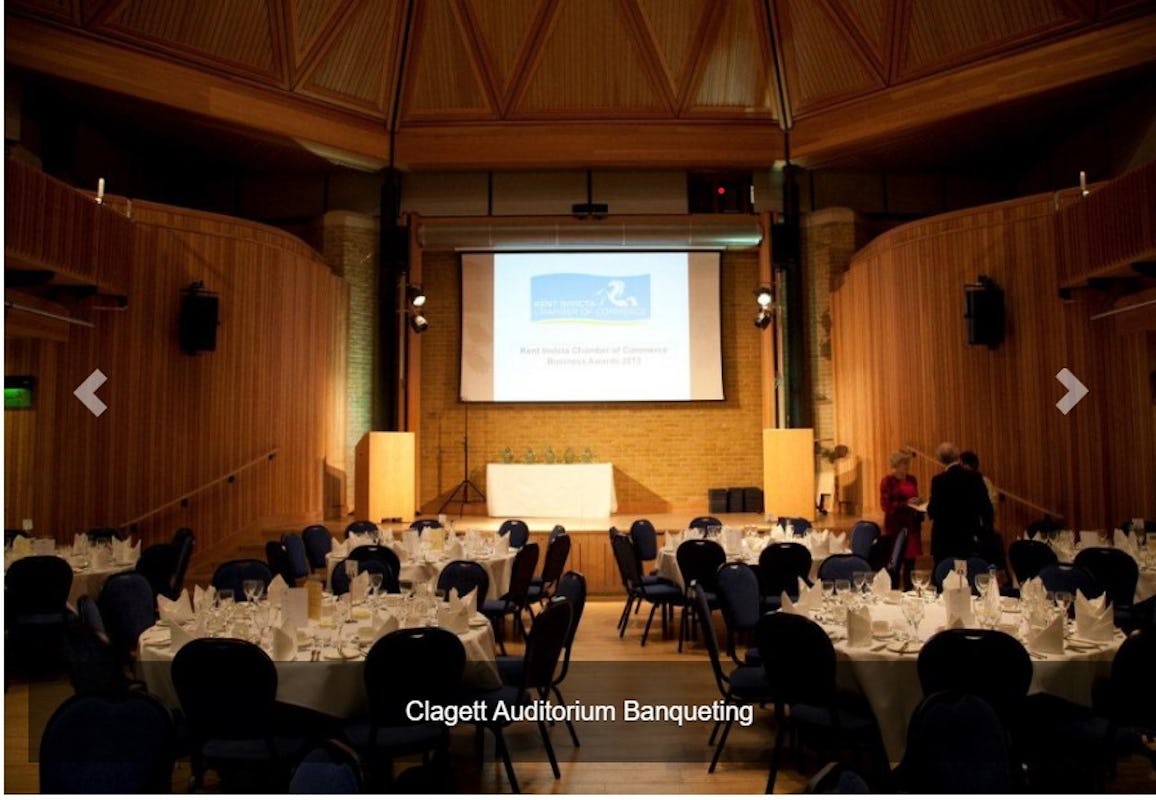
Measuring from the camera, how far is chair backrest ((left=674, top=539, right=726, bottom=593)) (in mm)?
7047

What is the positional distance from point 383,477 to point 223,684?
8.19 metres

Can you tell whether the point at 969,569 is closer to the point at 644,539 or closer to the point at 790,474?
the point at 644,539

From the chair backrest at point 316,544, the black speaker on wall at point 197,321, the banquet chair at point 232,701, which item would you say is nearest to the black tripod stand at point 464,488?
the black speaker on wall at point 197,321

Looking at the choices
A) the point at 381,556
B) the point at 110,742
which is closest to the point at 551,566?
the point at 381,556

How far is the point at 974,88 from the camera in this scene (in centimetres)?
1148

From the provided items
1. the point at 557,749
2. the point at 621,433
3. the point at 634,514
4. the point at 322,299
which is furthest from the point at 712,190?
the point at 557,749

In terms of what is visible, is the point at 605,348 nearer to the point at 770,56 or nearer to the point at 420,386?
the point at 420,386

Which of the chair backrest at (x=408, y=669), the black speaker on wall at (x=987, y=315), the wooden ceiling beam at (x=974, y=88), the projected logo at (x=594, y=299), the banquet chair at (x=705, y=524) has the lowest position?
the chair backrest at (x=408, y=669)

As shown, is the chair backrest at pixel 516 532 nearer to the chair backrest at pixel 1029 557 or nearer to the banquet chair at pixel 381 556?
the banquet chair at pixel 381 556

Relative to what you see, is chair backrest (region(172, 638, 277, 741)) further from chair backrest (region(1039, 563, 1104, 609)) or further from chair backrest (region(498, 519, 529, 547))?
chair backrest (region(498, 519, 529, 547))

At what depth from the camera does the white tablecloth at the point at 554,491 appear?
12.3 m

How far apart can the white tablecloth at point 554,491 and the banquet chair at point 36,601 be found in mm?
6577

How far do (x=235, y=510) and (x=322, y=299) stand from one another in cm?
324

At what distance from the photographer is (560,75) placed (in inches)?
515
